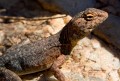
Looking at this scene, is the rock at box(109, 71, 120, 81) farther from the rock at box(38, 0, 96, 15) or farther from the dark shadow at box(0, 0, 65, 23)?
the dark shadow at box(0, 0, 65, 23)

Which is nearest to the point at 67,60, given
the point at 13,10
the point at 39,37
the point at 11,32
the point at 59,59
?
the point at 59,59

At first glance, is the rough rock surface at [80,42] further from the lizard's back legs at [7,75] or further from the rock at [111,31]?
the lizard's back legs at [7,75]

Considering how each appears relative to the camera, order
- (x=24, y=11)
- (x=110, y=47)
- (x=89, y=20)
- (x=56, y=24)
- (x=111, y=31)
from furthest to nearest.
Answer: (x=24, y=11) < (x=56, y=24) < (x=111, y=31) < (x=110, y=47) < (x=89, y=20)

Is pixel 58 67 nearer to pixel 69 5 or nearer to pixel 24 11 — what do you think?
pixel 69 5

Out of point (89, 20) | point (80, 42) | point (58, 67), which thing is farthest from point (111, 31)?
point (58, 67)

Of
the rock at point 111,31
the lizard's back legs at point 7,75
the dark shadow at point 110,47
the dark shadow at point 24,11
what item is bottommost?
the lizard's back legs at point 7,75

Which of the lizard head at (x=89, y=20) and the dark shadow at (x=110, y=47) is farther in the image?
the dark shadow at (x=110, y=47)

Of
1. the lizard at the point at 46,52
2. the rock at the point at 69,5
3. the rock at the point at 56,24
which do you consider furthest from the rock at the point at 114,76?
the rock at the point at 69,5

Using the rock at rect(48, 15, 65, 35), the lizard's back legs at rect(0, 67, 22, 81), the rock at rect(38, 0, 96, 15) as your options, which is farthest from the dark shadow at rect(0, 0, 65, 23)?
the lizard's back legs at rect(0, 67, 22, 81)
